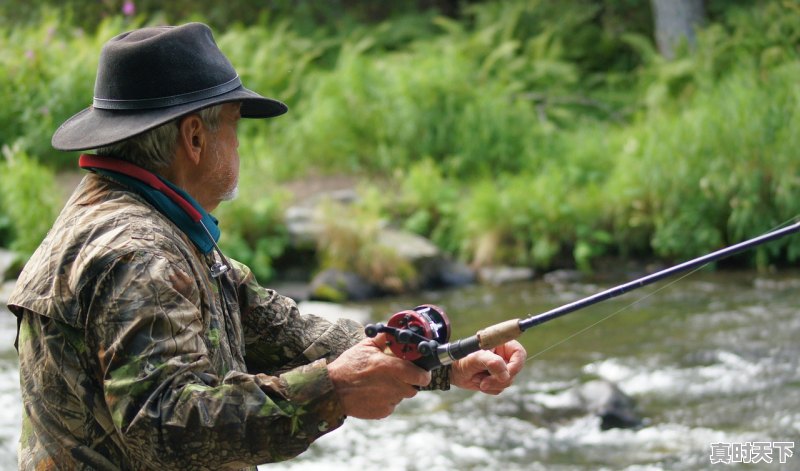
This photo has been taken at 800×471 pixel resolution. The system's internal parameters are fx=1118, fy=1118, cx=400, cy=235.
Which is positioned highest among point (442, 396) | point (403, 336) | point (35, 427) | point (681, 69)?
point (681, 69)

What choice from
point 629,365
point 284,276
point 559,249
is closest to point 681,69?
point 559,249

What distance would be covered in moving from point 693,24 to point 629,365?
8.09m

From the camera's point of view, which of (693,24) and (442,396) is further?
(693,24)

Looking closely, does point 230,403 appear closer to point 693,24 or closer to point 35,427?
point 35,427

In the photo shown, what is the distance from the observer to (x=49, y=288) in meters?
2.16

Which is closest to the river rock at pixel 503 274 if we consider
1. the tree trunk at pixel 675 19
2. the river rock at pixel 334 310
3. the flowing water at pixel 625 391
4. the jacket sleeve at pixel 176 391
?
the flowing water at pixel 625 391

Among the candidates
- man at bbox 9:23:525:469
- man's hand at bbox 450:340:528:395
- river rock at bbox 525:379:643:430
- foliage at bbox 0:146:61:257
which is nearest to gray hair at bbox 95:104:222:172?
man at bbox 9:23:525:469

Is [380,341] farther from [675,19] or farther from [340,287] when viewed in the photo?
[675,19]

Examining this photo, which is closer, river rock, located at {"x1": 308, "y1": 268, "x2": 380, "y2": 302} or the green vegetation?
river rock, located at {"x1": 308, "y1": 268, "x2": 380, "y2": 302}

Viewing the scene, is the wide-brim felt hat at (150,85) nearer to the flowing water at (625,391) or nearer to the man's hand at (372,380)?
the man's hand at (372,380)

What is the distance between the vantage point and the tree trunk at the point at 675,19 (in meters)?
14.9

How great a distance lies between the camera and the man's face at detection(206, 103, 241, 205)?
95.5 inches

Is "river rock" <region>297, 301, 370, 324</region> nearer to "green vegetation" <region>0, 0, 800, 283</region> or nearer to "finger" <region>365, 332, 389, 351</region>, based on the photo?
"green vegetation" <region>0, 0, 800, 283</region>

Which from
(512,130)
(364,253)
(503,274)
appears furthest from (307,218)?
(512,130)
